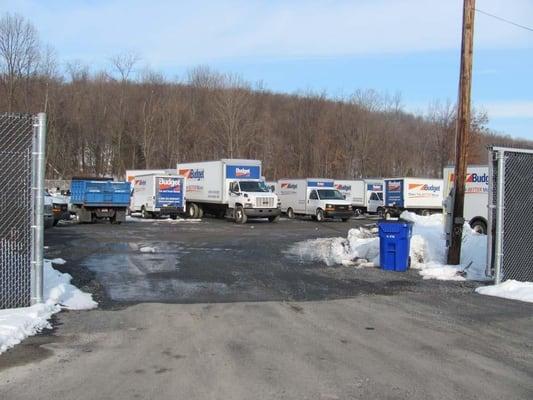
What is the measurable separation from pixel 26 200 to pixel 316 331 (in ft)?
14.0

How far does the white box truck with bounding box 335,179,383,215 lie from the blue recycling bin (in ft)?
115

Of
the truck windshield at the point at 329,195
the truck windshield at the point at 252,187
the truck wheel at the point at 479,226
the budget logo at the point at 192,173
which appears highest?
the budget logo at the point at 192,173

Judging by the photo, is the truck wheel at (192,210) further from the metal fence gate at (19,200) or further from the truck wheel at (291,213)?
the metal fence gate at (19,200)

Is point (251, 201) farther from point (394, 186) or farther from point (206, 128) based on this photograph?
point (206, 128)

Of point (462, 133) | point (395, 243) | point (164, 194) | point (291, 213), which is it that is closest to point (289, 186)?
point (291, 213)

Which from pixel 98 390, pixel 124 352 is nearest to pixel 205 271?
pixel 124 352

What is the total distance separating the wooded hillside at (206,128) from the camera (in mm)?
79625

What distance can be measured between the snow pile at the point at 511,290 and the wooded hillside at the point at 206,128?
64.3 m

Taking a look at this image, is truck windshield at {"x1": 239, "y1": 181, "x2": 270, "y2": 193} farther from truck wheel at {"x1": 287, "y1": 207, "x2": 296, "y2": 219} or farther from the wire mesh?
the wire mesh

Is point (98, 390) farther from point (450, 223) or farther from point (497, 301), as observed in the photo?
point (450, 223)

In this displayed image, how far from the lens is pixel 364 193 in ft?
168

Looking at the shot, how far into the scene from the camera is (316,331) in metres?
7.72

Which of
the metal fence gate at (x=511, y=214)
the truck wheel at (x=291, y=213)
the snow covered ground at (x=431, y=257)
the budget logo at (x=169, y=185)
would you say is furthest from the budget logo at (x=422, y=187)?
the metal fence gate at (x=511, y=214)

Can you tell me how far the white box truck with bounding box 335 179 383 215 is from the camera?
49500mm
